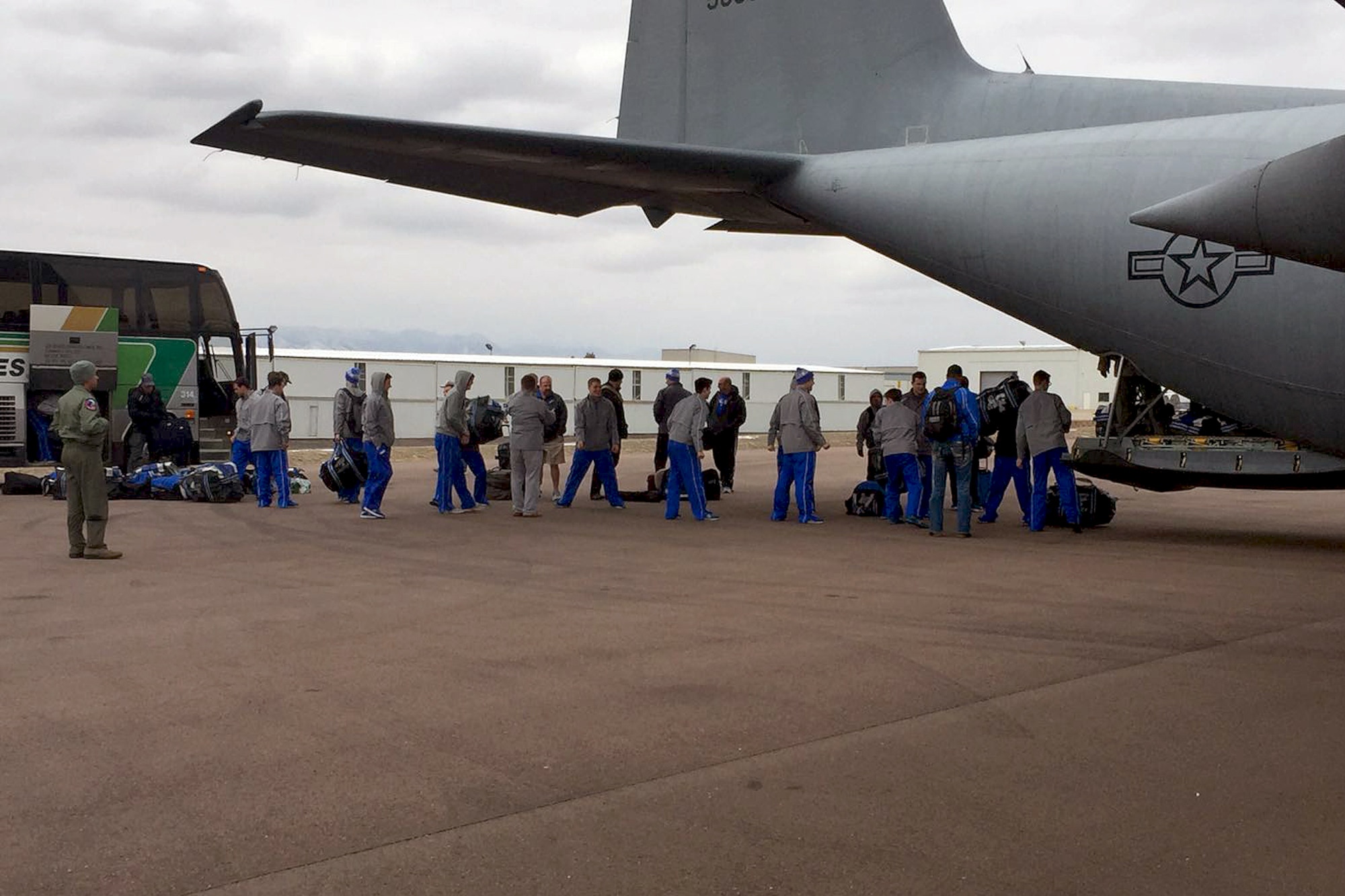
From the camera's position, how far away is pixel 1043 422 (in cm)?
1137

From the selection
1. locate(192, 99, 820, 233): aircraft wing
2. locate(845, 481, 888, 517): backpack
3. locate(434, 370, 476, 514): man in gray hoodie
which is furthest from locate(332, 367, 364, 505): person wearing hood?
locate(845, 481, 888, 517): backpack

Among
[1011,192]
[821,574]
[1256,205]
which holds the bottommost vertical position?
[821,574]

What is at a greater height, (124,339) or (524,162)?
(524,162)

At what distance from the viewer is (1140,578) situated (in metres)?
8.39

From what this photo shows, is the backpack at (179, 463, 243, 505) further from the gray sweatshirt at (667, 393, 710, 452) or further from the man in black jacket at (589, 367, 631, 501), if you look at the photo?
the gray sweatshirt at (667, 393, 710, 452)

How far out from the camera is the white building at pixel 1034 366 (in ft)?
141

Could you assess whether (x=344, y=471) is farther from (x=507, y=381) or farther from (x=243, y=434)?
(x=507, y=381)

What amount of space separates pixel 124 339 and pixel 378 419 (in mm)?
7545

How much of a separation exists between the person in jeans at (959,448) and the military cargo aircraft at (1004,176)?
3.33 feet

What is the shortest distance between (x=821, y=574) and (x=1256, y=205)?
4656 millimetres

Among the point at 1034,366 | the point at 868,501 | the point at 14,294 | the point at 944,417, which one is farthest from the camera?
the point at 1034,366

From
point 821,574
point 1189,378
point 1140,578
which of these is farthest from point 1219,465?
point 821,574

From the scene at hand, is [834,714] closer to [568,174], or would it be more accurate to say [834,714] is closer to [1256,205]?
[1256,205]

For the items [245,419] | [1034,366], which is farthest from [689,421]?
[1034,366]
